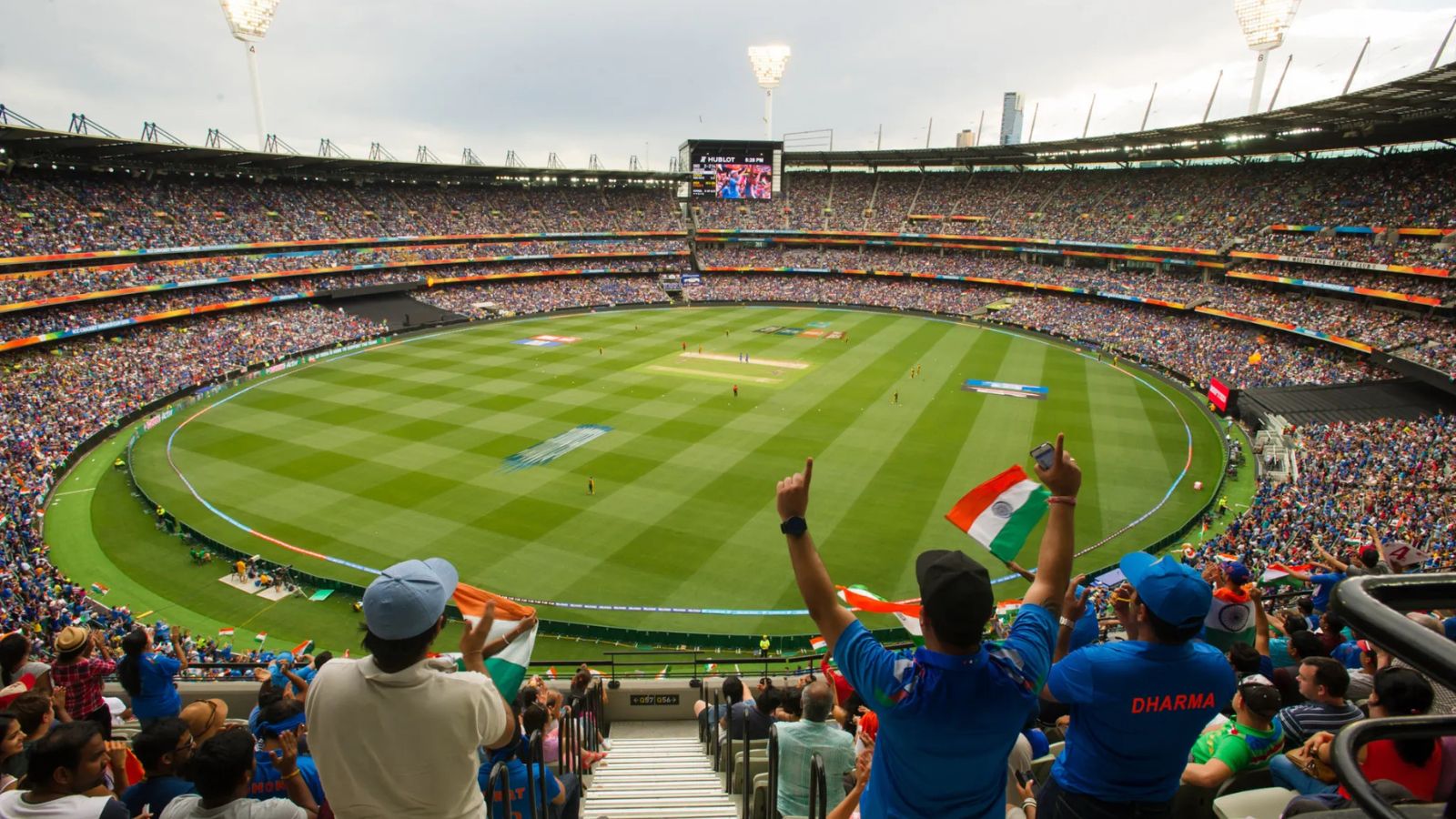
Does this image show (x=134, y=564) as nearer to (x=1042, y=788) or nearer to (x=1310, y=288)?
(x=1042, y=788)

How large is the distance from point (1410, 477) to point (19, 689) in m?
33.7

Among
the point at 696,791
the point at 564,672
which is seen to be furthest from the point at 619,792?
the point at 564,672

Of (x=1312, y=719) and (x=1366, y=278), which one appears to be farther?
→ (x=1366, y=278)

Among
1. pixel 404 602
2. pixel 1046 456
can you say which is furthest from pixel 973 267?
pixel 404 602

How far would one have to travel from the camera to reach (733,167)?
289 feet

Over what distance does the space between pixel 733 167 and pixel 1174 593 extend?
8973cm

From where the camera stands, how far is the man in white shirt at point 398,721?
3.32m

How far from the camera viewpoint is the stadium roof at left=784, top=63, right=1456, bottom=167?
3612cm

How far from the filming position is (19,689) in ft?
21.9

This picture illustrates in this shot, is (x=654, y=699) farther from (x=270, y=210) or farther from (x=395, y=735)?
(x=270, y=210)

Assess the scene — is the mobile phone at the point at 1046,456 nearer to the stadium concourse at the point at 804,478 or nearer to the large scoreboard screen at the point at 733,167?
the stadium concourse at the point at 804,478

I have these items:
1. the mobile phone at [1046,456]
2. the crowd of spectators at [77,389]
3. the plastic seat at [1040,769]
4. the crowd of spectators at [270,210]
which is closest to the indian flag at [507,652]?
the mobile phone at [1046,456]

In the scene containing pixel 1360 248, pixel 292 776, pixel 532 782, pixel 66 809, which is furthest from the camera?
pixel 1360 248

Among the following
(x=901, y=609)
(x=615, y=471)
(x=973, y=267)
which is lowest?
(x=615, y=471)
